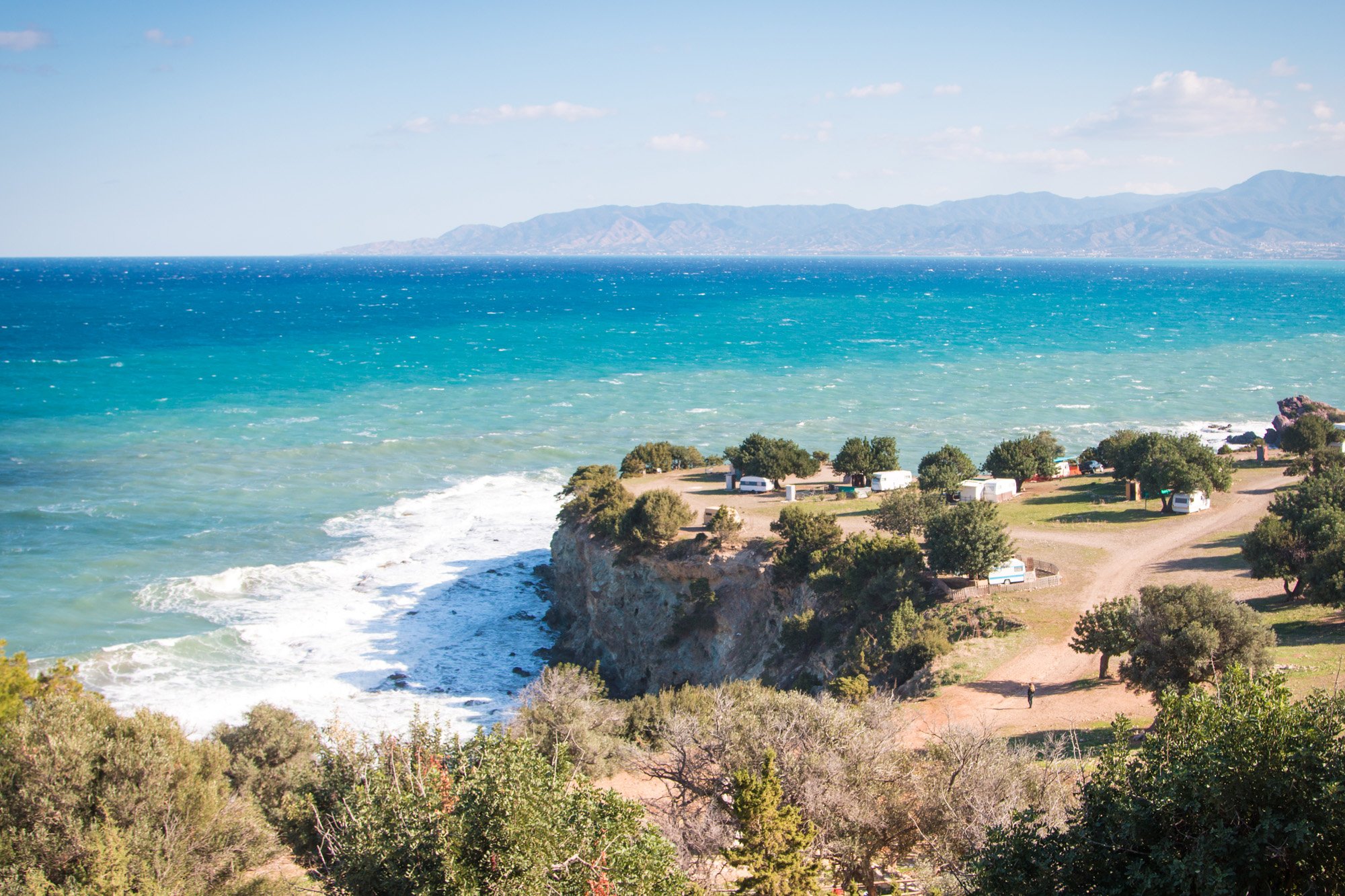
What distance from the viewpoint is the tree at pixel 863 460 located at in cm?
4509

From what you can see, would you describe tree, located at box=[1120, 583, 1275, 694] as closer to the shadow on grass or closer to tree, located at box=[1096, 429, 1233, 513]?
the shadow on grass

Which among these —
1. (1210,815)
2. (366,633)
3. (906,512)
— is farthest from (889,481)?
(1210,815)

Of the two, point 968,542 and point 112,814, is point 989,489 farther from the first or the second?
point 112,814

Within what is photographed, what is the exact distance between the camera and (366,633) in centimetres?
3738

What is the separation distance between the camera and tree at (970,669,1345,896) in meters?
9.51

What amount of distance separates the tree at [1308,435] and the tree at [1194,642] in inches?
1212

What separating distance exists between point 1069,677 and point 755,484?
66.7 feet

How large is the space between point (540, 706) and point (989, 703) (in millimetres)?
10991

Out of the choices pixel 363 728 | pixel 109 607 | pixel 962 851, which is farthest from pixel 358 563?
pixel 962 851

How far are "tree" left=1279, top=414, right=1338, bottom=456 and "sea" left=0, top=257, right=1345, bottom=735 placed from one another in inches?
534

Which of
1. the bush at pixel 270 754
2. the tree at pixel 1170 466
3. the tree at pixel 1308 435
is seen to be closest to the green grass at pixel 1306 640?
the tree at pixel 1170 466

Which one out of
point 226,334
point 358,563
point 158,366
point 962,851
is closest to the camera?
point 962,851

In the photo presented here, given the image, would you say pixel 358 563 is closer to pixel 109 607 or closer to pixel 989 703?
pixel 109 607

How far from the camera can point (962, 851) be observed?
13500 millimetres
